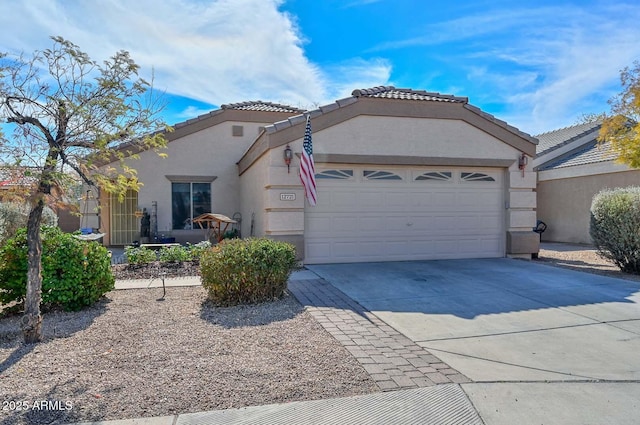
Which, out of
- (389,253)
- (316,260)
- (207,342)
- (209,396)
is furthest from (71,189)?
(389,253)

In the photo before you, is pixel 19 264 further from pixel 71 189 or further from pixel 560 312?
pixel 560 312

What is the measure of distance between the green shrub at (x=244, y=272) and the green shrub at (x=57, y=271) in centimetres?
169

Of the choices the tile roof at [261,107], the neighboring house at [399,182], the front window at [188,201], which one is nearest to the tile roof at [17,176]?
the neighboring house at [399,182]

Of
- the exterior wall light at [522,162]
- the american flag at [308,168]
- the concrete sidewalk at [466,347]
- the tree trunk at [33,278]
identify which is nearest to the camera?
the concrete sidewalk at [466,347]

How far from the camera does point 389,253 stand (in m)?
11.0

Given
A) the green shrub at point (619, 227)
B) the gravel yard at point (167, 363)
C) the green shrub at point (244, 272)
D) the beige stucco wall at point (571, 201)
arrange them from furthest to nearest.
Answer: the beige stucco wall at point (571, 201), the green shrub at point (619, 227), the green shrub at point (244, 272), the gravel yard at point (167, 363)

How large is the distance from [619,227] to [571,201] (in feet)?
27.9

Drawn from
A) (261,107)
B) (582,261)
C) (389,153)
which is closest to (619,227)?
(582,261)

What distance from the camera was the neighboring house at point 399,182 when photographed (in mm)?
10180

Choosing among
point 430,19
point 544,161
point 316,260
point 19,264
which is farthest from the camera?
point 544,161

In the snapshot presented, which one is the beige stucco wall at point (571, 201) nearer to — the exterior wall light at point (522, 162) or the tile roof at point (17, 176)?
the exterior wall light at point (522, 162)

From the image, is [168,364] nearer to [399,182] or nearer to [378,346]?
[378,346]

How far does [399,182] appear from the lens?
11117 millimetres

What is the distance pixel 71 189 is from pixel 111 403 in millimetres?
2762
